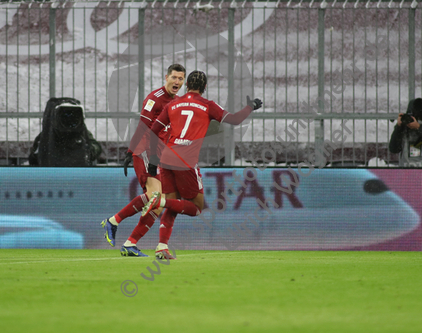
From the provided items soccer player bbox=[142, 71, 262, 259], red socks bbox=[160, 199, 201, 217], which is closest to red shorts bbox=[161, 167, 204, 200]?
soccer player bbox=[142, 71, 262, 259]

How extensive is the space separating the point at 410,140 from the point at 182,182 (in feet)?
13.6

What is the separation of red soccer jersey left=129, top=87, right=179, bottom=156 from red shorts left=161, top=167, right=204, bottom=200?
26.5 inches

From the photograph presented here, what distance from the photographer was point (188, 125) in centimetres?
653

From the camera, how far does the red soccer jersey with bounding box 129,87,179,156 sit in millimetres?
7238

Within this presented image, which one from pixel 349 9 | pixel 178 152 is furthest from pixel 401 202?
pixel 178 152

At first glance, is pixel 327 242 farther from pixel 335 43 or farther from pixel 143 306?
pixel 143 306

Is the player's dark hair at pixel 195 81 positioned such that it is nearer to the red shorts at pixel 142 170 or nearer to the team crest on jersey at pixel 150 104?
the team crest on jersey at pixel 150 104

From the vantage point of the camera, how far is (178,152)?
653 cm

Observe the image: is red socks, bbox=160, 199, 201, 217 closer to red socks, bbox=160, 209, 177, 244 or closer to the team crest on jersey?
red socks, bbox=160, 209, 177, 244

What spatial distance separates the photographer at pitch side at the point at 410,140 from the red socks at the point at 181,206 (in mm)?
3902

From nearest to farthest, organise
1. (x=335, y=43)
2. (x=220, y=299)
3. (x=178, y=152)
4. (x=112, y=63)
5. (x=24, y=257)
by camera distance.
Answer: (x=220, y=299)
(x=178, y=152)
(x=24, y=257)
(x=335, y=43)
(x=112, y=63)

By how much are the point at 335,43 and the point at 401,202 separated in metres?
2.75

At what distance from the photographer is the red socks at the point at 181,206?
6.46 meters

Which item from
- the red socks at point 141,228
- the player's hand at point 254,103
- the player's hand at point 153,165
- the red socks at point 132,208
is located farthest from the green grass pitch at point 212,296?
the player's hand at point 254,103
